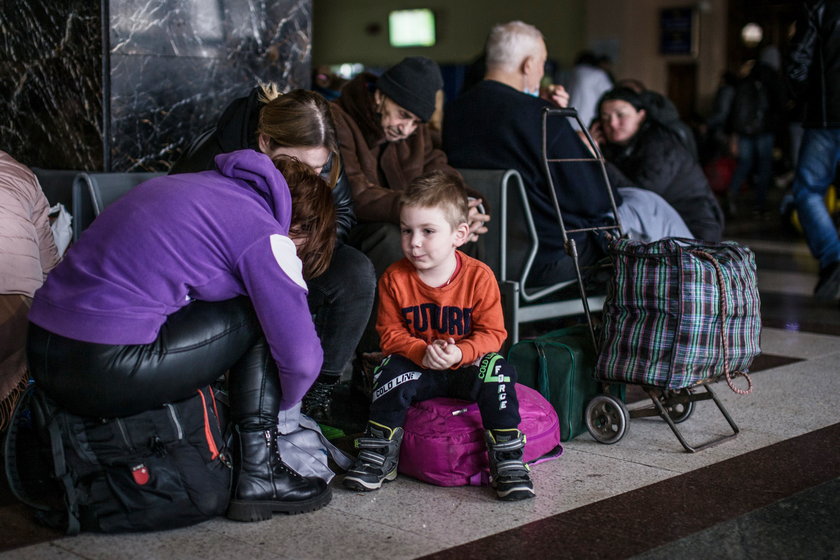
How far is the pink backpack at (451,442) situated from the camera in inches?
123

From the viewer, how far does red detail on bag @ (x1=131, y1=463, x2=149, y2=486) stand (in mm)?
2611

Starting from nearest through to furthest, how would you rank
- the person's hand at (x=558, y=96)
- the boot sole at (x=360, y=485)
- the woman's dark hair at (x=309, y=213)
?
the woman's dark hair at (x=309, y=213), the boot sole at (x=360, y=485), the person's hand at (x=558, y=96)

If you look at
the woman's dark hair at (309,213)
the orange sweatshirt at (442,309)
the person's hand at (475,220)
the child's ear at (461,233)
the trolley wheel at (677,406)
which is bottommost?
the trolley wheel at (677,406)

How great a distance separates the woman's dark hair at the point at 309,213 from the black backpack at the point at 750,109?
34.9 feet

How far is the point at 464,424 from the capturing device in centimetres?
319

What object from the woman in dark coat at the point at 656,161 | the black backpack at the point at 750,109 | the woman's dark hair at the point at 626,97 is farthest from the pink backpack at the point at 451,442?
the black backpack at the point at 750,109

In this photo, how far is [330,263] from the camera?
3.59m

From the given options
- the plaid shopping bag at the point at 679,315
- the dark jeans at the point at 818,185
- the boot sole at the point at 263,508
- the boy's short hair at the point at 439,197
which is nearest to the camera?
the boot sole at the point at 263,508

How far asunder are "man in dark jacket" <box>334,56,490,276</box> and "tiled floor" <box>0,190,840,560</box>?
1.15m

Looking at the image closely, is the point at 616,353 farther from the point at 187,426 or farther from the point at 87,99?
the point at 87,99

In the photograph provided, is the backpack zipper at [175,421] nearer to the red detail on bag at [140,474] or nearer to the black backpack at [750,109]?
the red detail on bag at [140,474]

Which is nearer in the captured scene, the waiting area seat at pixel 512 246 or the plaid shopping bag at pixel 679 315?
the plaid shopping bag at pixel 679 315

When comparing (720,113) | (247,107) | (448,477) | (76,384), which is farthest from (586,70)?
(76,384)

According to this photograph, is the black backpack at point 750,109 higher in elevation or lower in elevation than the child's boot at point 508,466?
higher
